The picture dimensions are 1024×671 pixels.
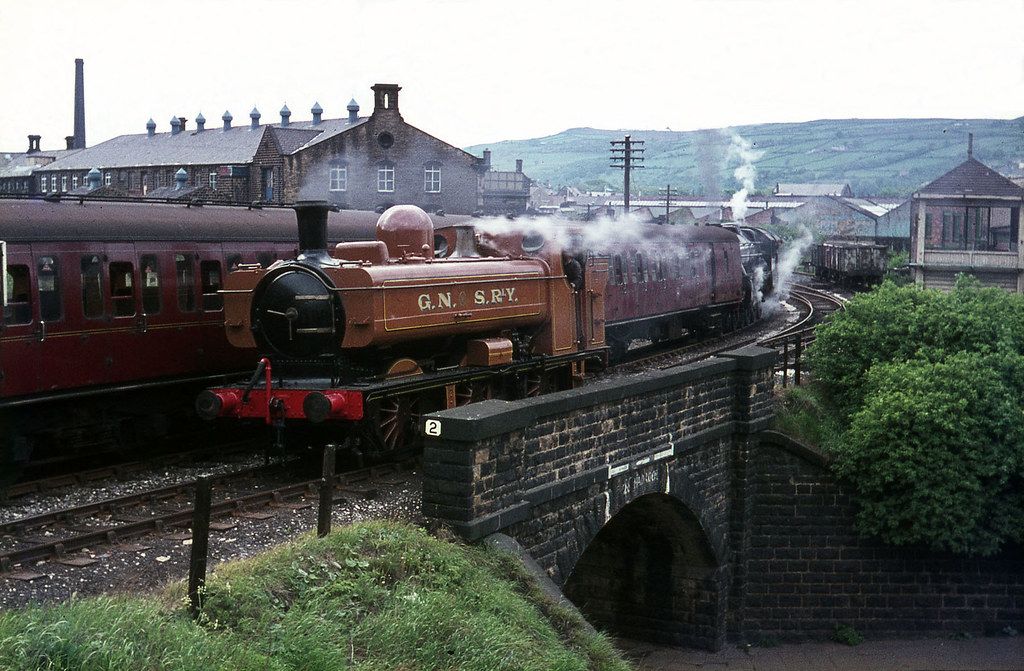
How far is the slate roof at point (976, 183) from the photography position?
110 ft

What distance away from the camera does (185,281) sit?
1324cm

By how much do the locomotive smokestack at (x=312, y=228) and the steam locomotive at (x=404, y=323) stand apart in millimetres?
13

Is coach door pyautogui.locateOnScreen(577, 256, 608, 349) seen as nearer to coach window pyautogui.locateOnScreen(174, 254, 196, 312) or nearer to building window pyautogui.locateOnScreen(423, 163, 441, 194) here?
coach window pyautogui.locateOnScreen(174, 254, 196, 312)

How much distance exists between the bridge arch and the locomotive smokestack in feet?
19.2

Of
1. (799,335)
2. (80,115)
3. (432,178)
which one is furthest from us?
(80,115)

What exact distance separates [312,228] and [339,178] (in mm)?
27276

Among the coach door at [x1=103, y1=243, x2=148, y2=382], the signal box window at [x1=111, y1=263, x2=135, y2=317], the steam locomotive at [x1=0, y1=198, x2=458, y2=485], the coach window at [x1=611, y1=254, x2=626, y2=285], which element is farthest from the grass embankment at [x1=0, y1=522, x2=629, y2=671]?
the coach window at [x1=611, y1=254, x2=626, y2=285]

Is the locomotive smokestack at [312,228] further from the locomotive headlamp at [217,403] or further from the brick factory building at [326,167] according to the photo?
the brick factory building at [326,167]

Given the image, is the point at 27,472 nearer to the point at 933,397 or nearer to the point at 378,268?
the point at 378,268

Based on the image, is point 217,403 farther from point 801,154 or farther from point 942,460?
point 801,154

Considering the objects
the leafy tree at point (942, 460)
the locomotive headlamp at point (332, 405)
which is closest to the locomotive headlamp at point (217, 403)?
the locomotive headlamp at point (332, 405)

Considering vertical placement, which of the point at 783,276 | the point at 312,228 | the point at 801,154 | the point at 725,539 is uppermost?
the point at 801,154

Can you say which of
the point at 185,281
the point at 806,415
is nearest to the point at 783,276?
the point at 806,415

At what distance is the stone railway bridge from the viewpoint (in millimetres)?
11930
